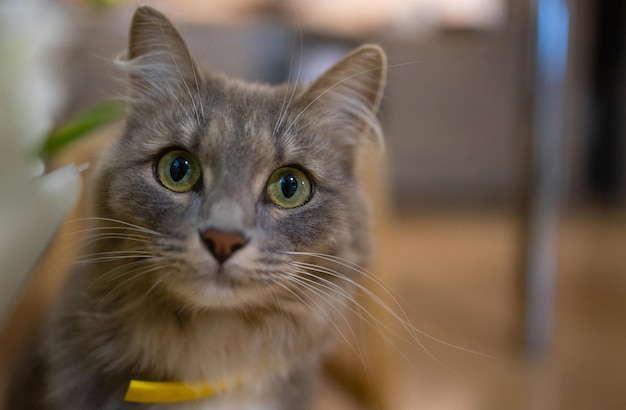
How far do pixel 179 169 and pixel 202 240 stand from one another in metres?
0.09

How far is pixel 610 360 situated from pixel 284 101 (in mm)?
1292

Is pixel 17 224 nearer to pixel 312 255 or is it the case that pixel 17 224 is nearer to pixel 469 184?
pixel 312 255

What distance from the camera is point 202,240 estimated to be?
20.5 inches

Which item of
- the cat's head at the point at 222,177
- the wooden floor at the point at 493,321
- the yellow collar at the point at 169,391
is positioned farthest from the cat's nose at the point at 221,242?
the wooden floor at the point at 493,321

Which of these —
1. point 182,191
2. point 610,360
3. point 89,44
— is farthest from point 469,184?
point 182,191

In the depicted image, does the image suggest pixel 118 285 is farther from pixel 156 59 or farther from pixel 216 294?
pixel 156 59

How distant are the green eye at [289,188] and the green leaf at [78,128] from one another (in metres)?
0.20

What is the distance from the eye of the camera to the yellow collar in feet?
1.75

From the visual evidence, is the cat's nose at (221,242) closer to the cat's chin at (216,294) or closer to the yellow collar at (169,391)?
the cat's chin at (216,294)

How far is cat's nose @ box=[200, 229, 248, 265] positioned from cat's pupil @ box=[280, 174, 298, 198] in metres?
0.09

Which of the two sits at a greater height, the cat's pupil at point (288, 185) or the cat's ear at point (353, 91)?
the cat's ear at point (353, 91)

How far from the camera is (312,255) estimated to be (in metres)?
0.60

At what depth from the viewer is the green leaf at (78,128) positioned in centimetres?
57

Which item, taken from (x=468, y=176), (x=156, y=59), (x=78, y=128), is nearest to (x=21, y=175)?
(x=78, y=128)
